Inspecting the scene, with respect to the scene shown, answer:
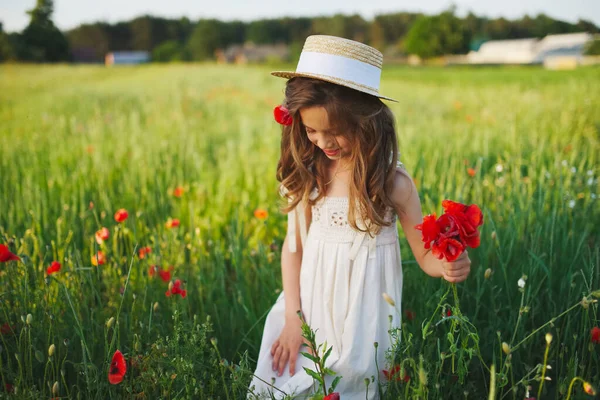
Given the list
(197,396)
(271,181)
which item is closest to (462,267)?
(197,396)

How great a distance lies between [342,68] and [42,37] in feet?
13.4

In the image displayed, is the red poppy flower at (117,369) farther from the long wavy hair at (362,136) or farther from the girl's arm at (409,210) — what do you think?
the girl's arm at (409,210)

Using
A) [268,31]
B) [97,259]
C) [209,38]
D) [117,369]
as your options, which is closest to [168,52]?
[209,38]

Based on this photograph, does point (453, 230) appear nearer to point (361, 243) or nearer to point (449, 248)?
point (449, 248)

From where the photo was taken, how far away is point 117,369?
1.35 meters

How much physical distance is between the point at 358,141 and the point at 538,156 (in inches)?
Result: 86.6

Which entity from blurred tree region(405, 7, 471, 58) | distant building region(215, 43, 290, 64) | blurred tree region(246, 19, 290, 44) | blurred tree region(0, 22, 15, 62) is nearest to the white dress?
blurred tree region(0, 22, 15, 62)

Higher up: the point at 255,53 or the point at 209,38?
the point at 255,53

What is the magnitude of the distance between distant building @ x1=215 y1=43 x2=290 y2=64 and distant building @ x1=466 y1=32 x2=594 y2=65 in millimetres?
19640

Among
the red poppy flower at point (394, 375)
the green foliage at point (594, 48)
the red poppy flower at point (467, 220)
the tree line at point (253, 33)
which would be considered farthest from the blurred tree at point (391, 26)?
the red poppy flower at point (467, 220)

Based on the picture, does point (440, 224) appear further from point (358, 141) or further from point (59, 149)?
point (59, 149)

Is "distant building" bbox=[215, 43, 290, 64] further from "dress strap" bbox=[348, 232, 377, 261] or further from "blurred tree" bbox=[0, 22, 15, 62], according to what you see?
"dress strap" bbox=[348, 232, 377, 261]

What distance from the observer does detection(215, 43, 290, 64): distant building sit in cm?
3816

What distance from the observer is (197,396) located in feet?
5.05
